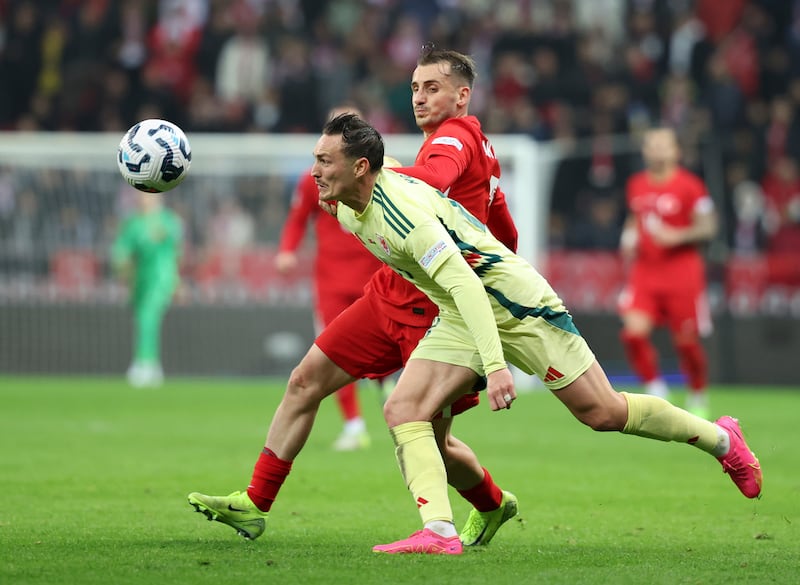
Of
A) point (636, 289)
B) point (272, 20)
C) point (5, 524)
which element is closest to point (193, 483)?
point (5, 524)

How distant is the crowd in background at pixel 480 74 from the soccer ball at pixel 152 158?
1171 centimetres

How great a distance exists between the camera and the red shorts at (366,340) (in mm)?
6348

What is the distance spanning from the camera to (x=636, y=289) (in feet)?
46.1

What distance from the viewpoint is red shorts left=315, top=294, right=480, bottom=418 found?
635cm

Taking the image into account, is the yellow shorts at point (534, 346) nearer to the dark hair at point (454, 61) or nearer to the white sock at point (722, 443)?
the white sock at point (722, 443)

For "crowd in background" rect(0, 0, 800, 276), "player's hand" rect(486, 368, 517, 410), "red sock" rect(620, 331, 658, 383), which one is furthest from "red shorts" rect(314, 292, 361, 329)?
"crowd in background" rect(0, 0, 800, 276)

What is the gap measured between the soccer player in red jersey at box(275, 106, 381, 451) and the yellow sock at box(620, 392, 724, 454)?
15.5 ft

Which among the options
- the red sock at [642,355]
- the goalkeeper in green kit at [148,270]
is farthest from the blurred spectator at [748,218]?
the goalkeeper in green kit at [148,270]

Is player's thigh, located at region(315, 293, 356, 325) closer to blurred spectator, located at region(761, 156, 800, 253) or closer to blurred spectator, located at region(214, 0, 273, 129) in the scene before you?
blurred spectator, located at region(761, 156, 800, 253)

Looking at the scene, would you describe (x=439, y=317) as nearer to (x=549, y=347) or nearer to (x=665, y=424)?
(x=549, y=347)

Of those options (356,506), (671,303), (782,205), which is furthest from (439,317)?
(782,205)

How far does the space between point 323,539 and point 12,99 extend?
16.4 meters

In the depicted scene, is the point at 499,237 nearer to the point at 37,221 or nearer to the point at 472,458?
the point at 472,458

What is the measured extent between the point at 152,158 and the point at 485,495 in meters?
2.21
